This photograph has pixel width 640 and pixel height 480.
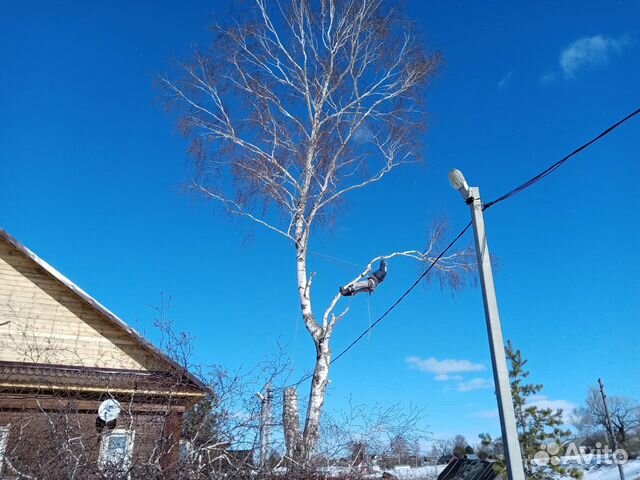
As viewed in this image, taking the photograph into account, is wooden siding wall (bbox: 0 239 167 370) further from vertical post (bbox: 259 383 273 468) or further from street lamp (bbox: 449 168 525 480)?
A: street lamp (bbox: 449 168 525 480)

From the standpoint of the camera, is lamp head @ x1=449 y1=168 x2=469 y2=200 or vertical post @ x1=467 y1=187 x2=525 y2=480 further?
lamp head @ x1=449 y1=168 x2=469 y2=200

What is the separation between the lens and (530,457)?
19.6m

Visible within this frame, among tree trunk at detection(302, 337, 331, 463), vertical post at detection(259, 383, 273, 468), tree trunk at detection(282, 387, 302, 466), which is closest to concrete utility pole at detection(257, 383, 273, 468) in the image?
vertical post at detection(259, 383, 273, 468)

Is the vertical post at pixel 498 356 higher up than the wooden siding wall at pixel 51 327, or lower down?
lower down

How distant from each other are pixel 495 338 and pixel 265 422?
11.8 feet

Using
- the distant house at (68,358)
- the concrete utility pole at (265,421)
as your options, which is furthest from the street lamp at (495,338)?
the distant house at (68,358)

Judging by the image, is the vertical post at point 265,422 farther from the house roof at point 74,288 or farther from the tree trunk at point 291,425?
the house roof at point 74,288

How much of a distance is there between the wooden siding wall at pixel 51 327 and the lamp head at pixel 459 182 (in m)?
7.06

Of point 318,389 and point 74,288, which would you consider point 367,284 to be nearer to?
point 318,389

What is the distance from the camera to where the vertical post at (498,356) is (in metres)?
4.22

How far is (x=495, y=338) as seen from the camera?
15.2ft

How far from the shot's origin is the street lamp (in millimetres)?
4227

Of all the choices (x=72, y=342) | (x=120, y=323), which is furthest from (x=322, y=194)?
(x=72, y=342)

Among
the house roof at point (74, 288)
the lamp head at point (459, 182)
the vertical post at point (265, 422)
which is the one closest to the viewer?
the lamp head at point (459, 182)
